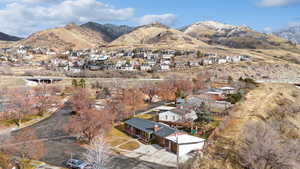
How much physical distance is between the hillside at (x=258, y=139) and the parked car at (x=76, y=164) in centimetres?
1274

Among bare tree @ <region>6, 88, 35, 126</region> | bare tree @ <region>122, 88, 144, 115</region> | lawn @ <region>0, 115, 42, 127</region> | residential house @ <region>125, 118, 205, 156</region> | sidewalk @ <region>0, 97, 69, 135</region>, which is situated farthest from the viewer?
bare tree @ <region>122, 88, 144, 115</region>

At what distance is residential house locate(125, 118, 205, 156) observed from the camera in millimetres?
31638

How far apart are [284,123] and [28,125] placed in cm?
4190

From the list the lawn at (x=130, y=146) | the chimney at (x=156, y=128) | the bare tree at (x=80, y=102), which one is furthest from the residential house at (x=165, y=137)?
the bare tree at (x=80, y=102)

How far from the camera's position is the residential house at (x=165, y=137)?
104ft

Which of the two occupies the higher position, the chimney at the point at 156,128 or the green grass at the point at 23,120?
the chimney at the point at 156,128

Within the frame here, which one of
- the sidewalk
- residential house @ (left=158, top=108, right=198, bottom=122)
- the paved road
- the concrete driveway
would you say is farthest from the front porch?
the sidewalk

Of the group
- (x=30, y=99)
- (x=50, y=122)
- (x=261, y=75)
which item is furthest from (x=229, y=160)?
(x=261, y=75)

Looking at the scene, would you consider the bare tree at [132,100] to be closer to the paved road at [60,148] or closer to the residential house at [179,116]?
the residential house at [179,116]

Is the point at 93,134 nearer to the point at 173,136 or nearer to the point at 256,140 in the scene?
the point at 173,136

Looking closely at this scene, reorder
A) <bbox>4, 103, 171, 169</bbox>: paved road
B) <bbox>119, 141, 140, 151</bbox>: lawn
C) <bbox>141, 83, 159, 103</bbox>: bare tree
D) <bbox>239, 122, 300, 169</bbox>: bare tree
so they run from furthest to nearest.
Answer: <bbox>141, 83, 159, 103</bbox>: bare tree < <bbox>119, 141, 140, 151</bbox>: lawn < <bbox>4, 103, 171, 169</bbox>: paved road < <bbox>239, 122, 300, 169</bbox>: bare tree

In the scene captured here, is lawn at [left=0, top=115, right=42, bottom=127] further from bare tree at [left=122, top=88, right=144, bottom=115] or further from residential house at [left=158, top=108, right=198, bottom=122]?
residential house at [left=158, top=108, right=198, bottom=122]

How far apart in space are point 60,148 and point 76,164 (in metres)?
7.91

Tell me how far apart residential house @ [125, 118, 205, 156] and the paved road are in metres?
4.70
